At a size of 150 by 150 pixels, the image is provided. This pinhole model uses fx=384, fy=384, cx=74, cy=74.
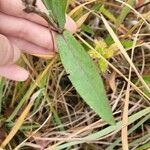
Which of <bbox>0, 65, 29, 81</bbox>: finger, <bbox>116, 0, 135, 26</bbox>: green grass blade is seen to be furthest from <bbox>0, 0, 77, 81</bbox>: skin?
<bbox>116, 0, 135, 26</bbox>: green grass blade

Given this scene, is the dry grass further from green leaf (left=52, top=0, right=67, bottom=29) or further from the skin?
green leaf (left=52, top=0, right=67, bottom=29)

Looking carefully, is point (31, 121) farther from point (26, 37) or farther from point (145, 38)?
point (145, 38)

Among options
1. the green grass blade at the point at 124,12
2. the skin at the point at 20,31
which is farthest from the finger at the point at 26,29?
the green grass blade at the point at 124,12

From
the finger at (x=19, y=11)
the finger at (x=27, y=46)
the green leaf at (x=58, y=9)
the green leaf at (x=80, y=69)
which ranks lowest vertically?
the finger at (x=27, y=46)

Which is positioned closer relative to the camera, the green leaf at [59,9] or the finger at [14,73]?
the green leaf at [59,9]

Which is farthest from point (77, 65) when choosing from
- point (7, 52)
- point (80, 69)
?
point (7, 52)

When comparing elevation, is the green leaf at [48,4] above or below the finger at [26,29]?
above

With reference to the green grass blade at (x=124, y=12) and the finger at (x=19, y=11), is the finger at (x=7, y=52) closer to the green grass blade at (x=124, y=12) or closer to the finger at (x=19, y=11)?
the finger at (x=19, y=11)
